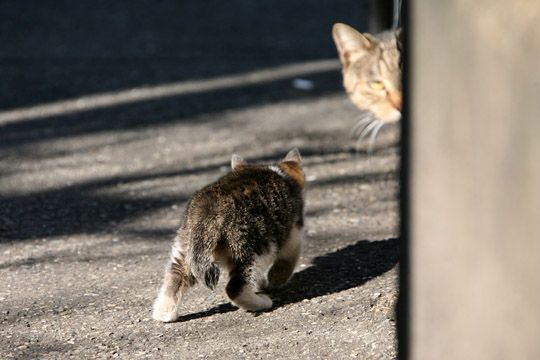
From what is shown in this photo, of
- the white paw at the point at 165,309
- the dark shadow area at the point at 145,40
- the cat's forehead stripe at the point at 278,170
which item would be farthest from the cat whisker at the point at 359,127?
the white paw at the point at 165,309

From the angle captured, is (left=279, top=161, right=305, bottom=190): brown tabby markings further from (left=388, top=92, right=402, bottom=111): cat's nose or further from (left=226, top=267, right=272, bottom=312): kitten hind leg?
(left=388, top=92, right=402, bottom=111): cat's nose

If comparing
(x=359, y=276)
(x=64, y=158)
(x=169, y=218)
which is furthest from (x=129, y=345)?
(x=64, y=158)

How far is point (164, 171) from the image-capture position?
727cm

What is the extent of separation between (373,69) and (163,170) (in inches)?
67.9

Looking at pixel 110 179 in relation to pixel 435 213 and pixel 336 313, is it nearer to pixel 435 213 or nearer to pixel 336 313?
pixel 336 313

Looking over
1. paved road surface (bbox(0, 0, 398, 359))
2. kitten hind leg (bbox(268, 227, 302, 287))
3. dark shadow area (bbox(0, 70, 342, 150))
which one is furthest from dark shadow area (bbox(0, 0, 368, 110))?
kitten hind leg (bbox(268, 227, 302, 287))

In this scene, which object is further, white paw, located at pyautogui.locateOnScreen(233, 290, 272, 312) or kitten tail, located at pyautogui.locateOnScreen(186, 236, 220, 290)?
white paw, located at pyautogui.locateOnScreen(233, 290, 272, 312)

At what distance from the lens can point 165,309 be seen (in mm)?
4609

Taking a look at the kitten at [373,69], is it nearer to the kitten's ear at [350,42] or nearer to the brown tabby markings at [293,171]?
the kitten's ear at [350,42]

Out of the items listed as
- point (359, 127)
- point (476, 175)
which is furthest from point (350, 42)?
point (476, 175)

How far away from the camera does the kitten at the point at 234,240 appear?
4477 millimetres

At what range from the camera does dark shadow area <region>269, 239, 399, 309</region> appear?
5.03m

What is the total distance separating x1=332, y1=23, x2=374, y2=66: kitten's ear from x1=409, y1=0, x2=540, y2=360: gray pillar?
3.81m

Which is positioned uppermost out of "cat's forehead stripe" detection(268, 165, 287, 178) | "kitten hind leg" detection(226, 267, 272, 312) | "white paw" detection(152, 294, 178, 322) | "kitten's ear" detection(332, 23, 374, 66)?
"kitten's ear" detection(332, 23, 374, 66)
